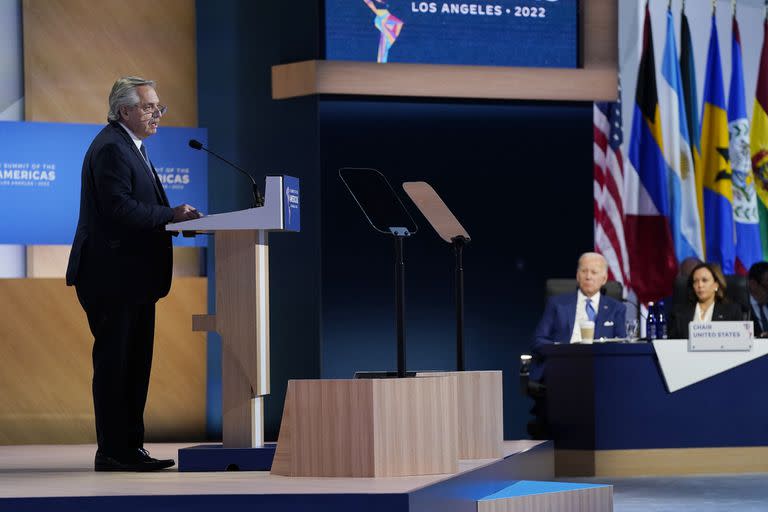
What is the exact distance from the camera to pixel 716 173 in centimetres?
907

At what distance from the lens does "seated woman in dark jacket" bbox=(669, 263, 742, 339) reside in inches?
273

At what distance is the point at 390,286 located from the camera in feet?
24.3

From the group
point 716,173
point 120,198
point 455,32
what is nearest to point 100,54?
point 455,32

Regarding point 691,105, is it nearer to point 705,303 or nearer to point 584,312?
point 705,303

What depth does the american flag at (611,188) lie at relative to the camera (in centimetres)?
898

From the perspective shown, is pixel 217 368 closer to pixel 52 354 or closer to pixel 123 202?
pixel 52 354

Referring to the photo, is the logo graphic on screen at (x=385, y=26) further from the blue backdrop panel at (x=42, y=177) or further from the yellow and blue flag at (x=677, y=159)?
the yellow and blue flag at (x=677, y=159)

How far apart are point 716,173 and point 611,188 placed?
77cm

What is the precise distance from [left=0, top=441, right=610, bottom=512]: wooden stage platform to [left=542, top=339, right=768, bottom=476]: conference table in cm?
176

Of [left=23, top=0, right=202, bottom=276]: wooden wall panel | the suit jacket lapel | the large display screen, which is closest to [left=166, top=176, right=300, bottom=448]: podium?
the suit jacket lapel

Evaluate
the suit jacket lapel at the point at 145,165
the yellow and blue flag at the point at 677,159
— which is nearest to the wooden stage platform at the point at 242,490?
the suit jacket lapel at the point at 145,165

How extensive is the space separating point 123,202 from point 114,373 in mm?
582

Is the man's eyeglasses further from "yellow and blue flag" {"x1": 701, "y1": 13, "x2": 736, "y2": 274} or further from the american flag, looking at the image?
"yellow and blue flag" {"x1": 701, "y1": 13, "x2": 736, "y2": 274}

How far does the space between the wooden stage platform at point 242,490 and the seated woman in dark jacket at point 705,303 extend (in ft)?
8.64
